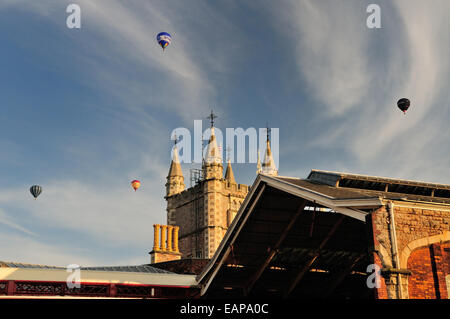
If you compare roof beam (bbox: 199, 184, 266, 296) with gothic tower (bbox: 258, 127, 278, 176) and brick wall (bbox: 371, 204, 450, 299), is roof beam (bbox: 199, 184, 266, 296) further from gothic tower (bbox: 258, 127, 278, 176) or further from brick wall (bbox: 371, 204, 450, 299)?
gothic tower (bbox: 258, 127, 278, 176)

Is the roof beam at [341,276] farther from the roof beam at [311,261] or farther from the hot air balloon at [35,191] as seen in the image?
the hot air balloon at [35,191]

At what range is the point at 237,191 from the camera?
88.1 metres

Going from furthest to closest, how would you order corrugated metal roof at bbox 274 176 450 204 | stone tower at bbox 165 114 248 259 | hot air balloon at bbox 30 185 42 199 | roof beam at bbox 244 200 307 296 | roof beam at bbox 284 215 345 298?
stone tower at bbox 165 114 248 259 < hot air balloon at bbox 30 185 42 199 < roof beam at bbox 284 215 345 298 < roof beam at bbox 244 200 307 296 < corrugated metal roof at bbox 274 176 450 204

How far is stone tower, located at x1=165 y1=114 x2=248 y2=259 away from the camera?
82681 millimetres

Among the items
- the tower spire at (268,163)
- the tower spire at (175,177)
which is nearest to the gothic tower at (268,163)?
the tower spire at (268,163)

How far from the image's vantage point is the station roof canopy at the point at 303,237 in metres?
23.3

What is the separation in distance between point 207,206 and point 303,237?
56214 millimetres

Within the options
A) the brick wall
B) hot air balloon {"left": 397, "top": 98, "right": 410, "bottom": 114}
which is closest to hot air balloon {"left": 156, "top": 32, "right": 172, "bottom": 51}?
hot air balloon {"left": 397, "top": 98, "right": 410, "bottom": 114}

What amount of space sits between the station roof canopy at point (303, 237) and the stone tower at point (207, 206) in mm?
48716

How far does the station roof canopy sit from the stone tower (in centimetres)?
4872

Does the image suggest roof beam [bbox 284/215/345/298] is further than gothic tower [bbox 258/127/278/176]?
No

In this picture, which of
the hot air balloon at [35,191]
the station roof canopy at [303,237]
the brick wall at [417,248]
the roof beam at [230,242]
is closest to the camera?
the brick wall at [417,248]

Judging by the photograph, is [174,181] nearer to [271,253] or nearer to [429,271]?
[271,253]

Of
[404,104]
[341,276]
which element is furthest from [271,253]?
[404,104]
